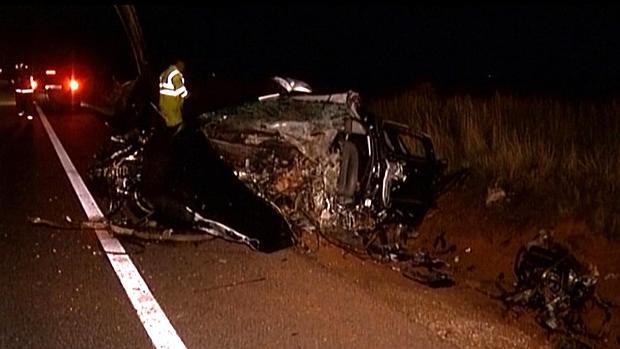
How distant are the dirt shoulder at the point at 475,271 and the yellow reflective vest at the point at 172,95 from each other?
10.2 feet

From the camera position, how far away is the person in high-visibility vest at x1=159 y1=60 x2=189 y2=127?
10.5 m

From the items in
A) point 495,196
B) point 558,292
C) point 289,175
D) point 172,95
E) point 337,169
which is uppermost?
point 172,95

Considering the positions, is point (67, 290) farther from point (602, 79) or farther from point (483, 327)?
point (602, 79)

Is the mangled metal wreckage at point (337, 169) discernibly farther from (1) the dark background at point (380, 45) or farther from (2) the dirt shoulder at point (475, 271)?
(1) the dark background at point (380, 45)

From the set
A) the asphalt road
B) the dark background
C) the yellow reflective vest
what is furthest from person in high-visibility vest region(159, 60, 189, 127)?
the dark background

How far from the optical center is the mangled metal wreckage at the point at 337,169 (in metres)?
8.36

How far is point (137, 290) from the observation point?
644 cm

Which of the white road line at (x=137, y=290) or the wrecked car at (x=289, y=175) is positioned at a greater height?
the wrecked car at (x=289, y=175)

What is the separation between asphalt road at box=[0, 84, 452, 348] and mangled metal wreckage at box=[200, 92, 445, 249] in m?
0.79

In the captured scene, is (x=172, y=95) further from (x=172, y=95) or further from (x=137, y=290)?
(x=137, y=290)

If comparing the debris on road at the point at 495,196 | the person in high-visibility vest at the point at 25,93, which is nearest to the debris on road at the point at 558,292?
the debris on road at the point at 495,196

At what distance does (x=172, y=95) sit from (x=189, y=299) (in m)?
5.02

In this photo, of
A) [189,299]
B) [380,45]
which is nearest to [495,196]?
[189,299]

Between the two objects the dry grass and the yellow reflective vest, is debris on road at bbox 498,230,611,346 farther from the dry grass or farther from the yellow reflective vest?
the yellow reflective vest
